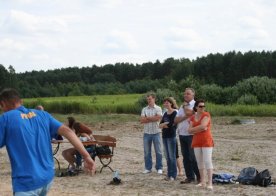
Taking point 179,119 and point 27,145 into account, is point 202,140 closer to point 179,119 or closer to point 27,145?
point 179,119

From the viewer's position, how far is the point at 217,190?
31.8 ft

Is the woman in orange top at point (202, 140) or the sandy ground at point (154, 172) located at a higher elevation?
the woman in orange top at point (202, 140)

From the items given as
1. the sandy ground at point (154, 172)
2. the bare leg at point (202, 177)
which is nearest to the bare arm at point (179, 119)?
the bare leg at point (202, 177)

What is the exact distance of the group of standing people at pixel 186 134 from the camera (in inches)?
384

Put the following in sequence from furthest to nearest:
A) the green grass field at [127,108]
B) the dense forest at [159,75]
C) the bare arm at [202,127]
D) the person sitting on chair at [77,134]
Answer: the dense forest at [159,75] → the green grass field at [127,108] → the person sitting on chair at [77,134] → the bare arm at [202,127]

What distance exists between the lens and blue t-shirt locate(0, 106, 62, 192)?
4391mm

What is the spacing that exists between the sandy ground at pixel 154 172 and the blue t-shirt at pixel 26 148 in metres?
5.39

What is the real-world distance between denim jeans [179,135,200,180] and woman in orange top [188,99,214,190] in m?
0.52

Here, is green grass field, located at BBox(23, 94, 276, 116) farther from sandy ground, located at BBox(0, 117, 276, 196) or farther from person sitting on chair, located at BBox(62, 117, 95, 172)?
person sitting on chair, located at BBox(62, 117, 95, 172)

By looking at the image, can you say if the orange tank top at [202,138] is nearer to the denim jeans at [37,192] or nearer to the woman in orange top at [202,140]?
Result: the woman in orange top at [202,140]

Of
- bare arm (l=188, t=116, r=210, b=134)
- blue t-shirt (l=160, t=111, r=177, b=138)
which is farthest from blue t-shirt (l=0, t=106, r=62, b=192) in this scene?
blue t-shirt (l=160, t=111, r=177, b=138)

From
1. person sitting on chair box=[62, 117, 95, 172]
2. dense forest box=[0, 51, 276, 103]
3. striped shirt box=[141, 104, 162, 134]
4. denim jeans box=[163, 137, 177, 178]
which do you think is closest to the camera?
denim jeans box=[163, 137, 177, 178]

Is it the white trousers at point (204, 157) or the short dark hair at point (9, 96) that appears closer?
the short dark hair at point (9, 96)

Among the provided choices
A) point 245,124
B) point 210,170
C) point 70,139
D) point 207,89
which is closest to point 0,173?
point 210,170
